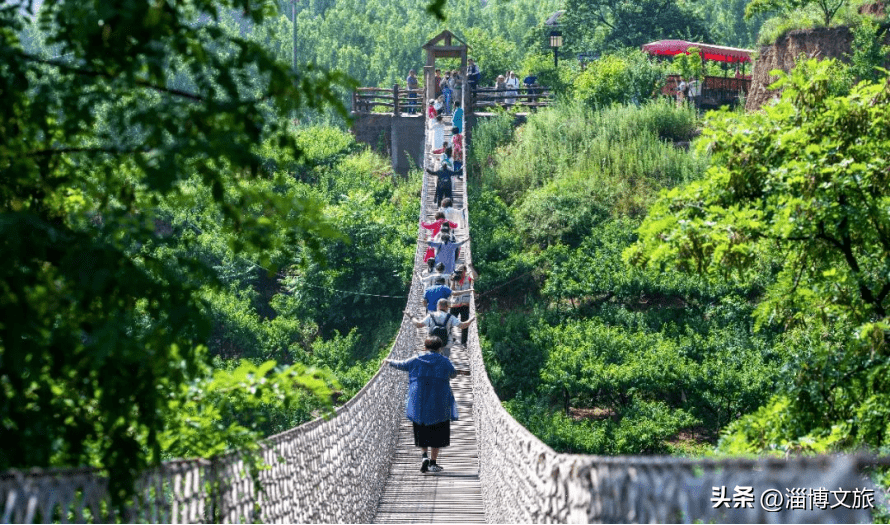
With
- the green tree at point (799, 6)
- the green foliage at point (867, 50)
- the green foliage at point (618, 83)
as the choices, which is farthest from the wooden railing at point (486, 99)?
the green foliage at point (867, 50)

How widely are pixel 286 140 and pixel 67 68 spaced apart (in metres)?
0.76

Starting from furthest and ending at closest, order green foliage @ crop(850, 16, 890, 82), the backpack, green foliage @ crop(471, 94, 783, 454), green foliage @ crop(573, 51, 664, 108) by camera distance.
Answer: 1. green foliage @ crop(573, 51, 664, 108)
2. green foliage @ crop(850, 16, 890, 82)
3. green foliage @ crop(471, 94, 783, 454)
4. the backpack

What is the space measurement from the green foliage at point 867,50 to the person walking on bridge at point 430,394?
16612 mm

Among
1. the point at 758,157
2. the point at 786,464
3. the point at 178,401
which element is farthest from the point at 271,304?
the point at 786,464

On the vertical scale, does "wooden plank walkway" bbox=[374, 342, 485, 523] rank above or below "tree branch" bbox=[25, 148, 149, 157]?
below

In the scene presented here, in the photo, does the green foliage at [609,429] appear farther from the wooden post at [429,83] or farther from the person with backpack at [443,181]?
the wooden post at [429,83]

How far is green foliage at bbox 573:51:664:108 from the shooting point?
96.4ft

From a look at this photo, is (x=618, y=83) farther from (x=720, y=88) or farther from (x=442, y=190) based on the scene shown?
(x=442, y=190)

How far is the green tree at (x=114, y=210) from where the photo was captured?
13.6 ft

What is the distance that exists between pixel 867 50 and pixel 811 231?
17001 mm

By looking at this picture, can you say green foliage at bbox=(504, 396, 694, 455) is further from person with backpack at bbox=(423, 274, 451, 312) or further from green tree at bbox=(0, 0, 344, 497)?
green tree at bbox=(0, 0, 344, 497)

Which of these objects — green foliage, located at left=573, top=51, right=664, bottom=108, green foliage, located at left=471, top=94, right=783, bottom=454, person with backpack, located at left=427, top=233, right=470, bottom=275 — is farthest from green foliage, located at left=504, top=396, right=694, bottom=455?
green foliage, located at left=573, top=51, right=664, bottom=108

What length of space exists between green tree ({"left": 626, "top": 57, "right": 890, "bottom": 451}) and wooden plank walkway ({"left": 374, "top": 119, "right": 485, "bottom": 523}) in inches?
76.1

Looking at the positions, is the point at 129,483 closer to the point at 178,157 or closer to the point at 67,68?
the point at 178,157
